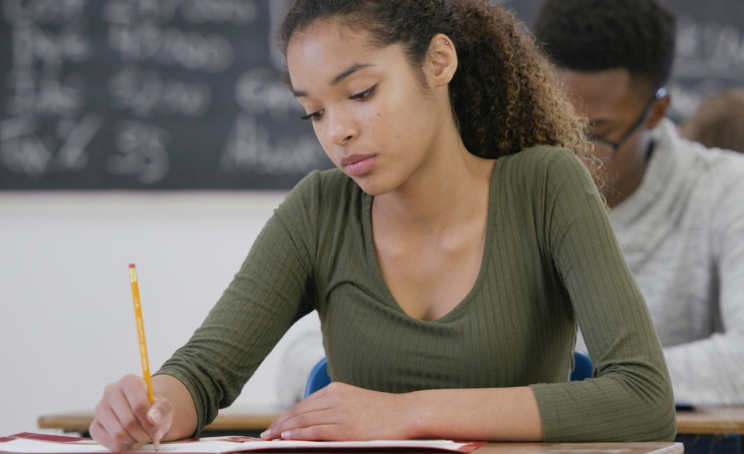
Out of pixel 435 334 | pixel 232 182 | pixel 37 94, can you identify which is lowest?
pixel 435 334

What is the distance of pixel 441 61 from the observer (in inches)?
48.8

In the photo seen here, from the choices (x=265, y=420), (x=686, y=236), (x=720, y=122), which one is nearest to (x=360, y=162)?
(x=265, y=420)

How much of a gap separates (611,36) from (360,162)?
1.11 meters

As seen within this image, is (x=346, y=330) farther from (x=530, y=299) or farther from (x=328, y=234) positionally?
(x=530, y=299)

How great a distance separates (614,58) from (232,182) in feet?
4.31

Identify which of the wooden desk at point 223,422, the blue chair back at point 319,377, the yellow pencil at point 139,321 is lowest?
the wooden desk at point 223,422

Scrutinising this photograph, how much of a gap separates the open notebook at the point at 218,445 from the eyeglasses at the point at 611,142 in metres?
1.24

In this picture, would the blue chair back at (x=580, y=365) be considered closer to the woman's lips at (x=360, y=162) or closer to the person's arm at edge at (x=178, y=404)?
the woman's lips at (x=360, y=162)

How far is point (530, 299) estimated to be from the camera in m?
1.20

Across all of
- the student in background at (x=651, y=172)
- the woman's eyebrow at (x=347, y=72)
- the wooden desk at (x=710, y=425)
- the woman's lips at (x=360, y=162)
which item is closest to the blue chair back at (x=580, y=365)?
the wooden desk at (x=710, y=425)

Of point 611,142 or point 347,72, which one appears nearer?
point 347,72

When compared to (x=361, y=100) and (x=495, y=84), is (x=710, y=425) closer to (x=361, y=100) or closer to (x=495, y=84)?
(x=495, y=84)

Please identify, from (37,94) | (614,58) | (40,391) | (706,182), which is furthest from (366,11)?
(40,391)

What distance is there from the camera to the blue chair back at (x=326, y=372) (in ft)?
4.23
